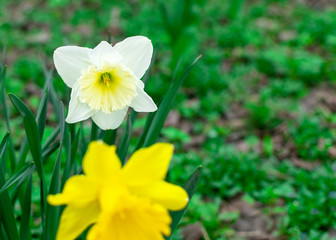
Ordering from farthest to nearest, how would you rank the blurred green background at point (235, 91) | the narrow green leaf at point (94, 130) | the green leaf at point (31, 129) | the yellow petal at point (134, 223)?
the blurred green background at point (235, 91) → the narrow green leaf at point (94, 130) → the green leaf at point (31, 129) → the yellow petal at point (134, 223)

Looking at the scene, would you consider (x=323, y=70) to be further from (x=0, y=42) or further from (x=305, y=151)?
(x=0, y=42)

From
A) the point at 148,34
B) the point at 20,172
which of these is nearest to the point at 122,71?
the point at 20,172

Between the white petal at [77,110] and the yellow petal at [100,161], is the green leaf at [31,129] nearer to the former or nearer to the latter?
the white petal at [77,110]

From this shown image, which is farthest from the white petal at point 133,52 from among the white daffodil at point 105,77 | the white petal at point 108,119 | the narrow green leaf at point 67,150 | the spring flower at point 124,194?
the spring flower at point 124,194

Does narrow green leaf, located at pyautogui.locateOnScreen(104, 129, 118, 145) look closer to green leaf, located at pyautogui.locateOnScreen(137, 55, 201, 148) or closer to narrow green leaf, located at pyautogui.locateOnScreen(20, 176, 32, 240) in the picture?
green leaf, located at pyautogui.locateOnScreen(137, 55, 201, 148)

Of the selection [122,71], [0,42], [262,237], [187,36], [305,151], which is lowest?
[262,237]

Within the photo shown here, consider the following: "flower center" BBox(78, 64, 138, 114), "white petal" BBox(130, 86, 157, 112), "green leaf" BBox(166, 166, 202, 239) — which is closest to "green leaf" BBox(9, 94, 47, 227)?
"flower center" BBox(78, 64, 138, 114)

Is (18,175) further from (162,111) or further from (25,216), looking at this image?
(162,111)

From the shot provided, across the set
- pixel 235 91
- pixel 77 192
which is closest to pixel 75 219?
pixel 77 192

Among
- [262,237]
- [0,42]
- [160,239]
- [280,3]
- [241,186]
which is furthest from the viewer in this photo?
[280,3]
